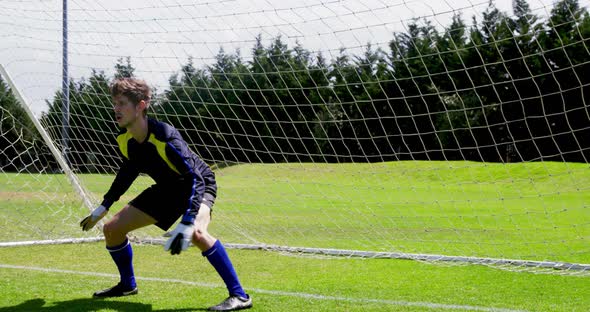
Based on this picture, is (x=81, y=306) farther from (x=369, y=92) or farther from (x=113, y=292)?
(x=369, y=92)

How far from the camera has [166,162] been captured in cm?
507

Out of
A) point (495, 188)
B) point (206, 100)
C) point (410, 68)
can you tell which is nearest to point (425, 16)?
point (410, 68)

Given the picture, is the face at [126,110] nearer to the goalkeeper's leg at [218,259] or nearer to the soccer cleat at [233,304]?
the goalkeeper's leg at [218,259]

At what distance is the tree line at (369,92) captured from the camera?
6984mm

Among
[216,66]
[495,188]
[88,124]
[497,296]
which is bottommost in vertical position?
[495,188]

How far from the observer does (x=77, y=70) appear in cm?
898

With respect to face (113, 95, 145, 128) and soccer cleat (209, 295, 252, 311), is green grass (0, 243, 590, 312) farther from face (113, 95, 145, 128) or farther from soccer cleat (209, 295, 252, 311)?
face (113, 95, 145, 128)

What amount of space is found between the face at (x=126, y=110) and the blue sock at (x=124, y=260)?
108 cm

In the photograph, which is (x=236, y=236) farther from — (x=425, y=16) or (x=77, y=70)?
(x=425, y=16)

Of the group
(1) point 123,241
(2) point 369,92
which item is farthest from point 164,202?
(2) point 369,92

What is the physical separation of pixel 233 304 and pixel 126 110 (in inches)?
65.6

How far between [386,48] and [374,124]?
5.78 ft

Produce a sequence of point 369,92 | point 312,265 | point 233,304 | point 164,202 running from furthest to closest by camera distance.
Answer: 1. point 369,92
2. point 312,265
3. point 164,202
4. point 233,304

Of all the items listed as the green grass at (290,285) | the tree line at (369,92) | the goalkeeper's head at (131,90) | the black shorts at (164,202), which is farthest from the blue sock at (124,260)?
the tree line at (369,92)
